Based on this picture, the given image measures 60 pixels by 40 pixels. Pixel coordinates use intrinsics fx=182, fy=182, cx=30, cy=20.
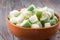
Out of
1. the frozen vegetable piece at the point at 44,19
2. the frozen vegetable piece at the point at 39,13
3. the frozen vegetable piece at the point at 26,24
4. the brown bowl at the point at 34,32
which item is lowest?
the brown bowl at the point at 34,32

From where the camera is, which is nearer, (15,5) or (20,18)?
(20,18)

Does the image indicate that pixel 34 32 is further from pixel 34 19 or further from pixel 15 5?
pixel 15 5

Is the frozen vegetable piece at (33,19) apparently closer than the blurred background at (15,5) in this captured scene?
Yes

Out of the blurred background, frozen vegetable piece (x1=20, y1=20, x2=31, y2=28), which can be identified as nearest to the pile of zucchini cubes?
frozen vegetable piece (x1=20, y1=20, x2=31, y2=28)

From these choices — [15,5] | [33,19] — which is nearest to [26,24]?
[33,19]

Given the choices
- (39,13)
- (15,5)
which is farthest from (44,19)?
(15,5)

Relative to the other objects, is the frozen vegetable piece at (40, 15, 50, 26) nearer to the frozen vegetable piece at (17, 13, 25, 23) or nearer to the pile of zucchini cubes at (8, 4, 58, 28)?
the pile of zucchini cubes at (8, 4, 58, 28)

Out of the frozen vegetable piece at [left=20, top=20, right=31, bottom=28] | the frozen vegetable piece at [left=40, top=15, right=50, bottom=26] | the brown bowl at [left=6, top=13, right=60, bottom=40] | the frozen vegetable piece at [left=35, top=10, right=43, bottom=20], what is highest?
the frozen vegetable piece at [left=35, top=10, right=43, bottom=20]

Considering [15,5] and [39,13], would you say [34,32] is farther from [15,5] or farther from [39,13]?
[15,5]

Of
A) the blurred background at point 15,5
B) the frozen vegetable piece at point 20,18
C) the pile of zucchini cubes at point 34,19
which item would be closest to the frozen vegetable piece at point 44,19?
the pile of zucchini cubes at point 34,19

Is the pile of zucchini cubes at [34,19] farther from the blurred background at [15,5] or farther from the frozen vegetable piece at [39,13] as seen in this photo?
the blurred background at [15,5]

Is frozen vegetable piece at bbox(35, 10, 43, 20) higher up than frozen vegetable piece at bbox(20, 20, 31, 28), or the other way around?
frozen vegetable piece at bbox(35, 10, 43, 20)

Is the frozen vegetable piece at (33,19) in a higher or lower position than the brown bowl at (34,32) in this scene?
higher

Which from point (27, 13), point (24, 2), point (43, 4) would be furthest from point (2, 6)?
point (27, 13)
